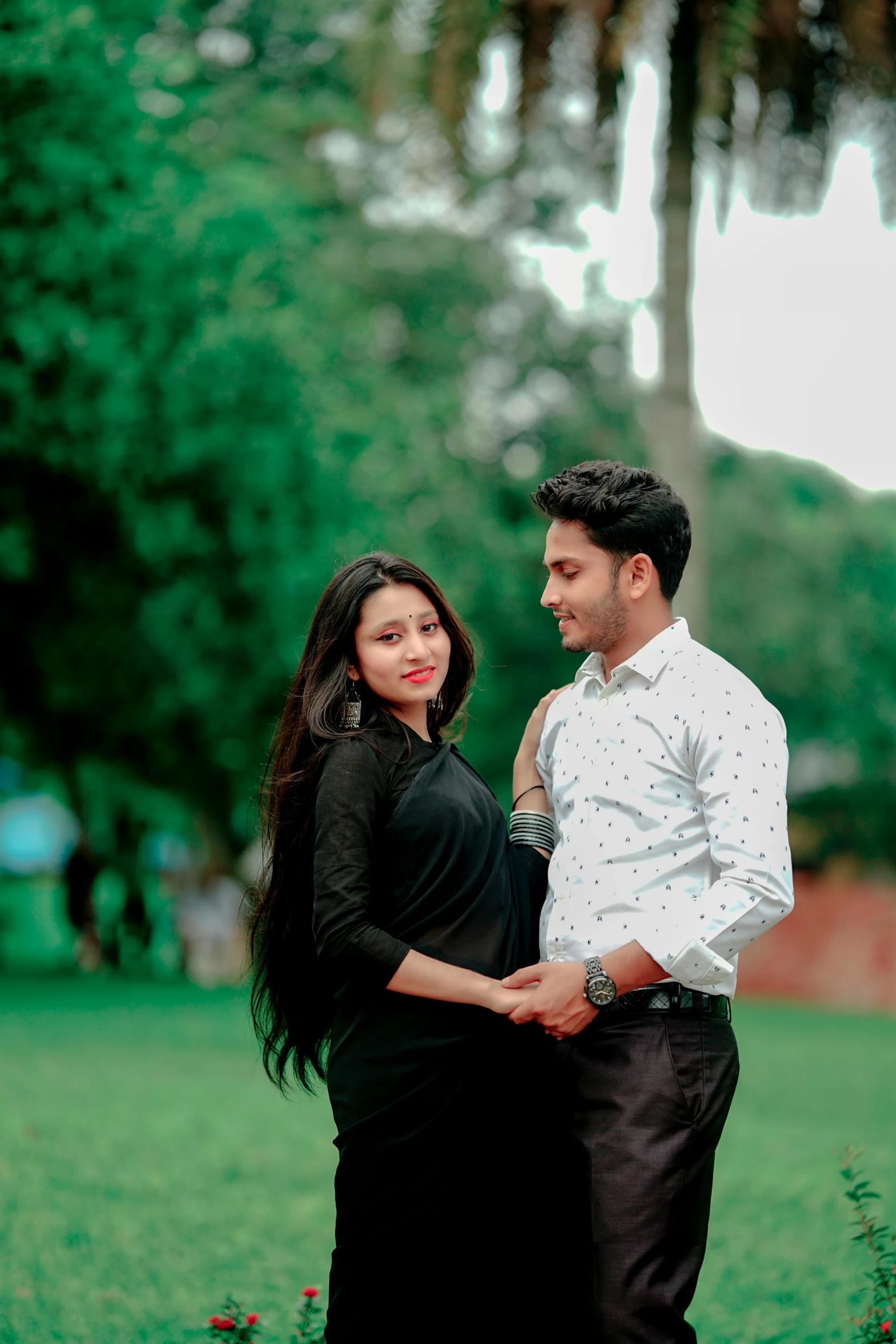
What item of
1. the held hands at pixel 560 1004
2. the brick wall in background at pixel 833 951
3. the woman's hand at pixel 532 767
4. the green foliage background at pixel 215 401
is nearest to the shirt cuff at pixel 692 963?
the held hands at pixel 560 1004

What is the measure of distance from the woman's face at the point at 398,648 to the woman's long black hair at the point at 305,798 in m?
0.03

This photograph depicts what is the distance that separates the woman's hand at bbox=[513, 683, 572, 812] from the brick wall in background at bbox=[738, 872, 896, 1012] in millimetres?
22499

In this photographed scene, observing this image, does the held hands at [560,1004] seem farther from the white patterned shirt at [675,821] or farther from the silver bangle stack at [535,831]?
the silver bangle stack at [535,831]

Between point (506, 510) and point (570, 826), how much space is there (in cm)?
1957

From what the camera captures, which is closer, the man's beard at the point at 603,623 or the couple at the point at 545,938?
the couple at the point at 545,938

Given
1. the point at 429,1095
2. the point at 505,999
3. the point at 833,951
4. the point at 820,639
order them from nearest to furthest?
the point at 505,999
the point at 429,1095
the point at 833,951
the point at 820,639

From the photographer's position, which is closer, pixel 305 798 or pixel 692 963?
pixel 692 963

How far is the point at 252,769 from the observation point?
19656mm

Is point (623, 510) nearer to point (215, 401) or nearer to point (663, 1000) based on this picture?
point (663, 1000)

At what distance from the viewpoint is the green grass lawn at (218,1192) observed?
6031 mm

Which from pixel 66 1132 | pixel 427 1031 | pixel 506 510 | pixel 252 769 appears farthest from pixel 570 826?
pixel 506 510

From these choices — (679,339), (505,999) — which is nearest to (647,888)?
(505,999)

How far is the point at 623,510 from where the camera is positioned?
10.9 ft

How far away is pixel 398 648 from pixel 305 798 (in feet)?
1.34
